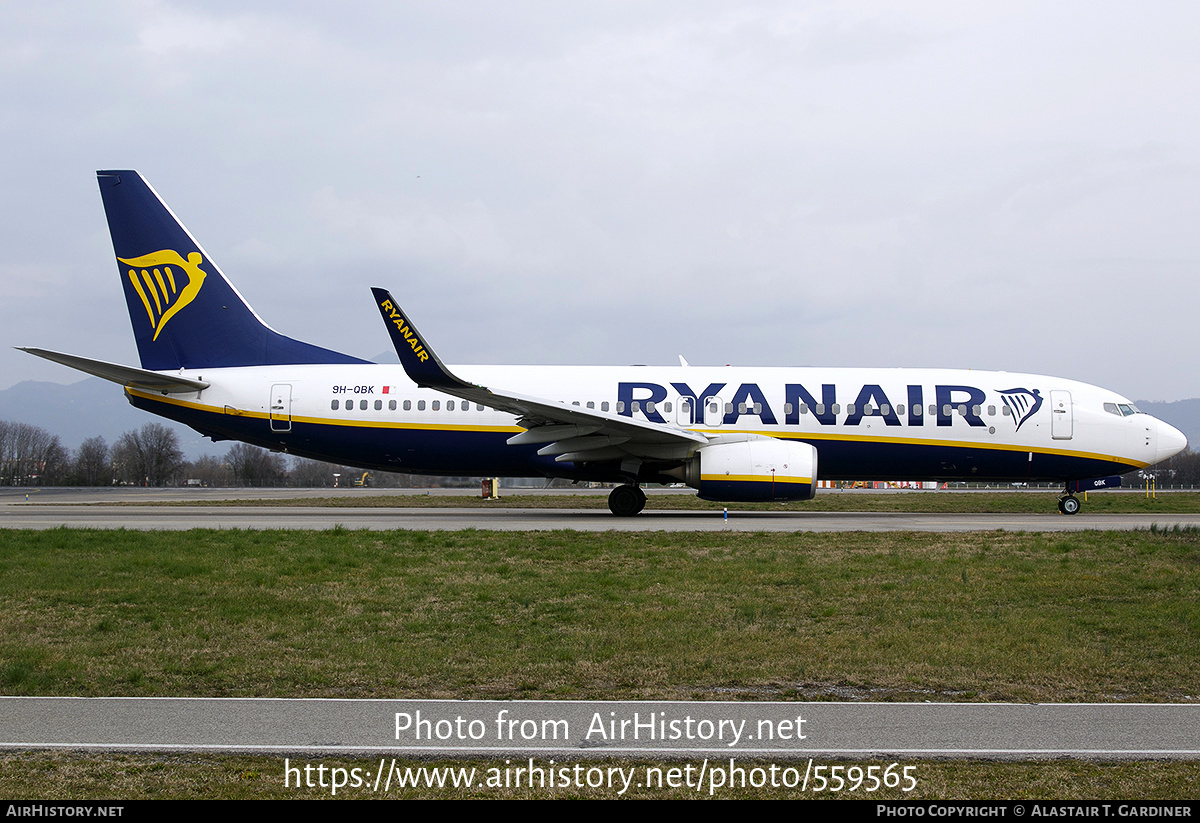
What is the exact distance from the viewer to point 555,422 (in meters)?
20.1

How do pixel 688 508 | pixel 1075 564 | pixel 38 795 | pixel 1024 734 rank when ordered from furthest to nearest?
pixel 688 508, pixel 1075 564, pixel 1024 734, pixel 38 795

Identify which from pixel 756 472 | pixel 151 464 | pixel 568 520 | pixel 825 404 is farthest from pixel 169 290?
pixel 151 464

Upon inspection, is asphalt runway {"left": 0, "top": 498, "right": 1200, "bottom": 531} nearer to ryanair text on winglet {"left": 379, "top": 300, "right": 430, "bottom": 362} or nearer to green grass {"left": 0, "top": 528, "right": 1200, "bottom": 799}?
ryanair text on winglet {"left": 379, "top": 300, "right": 430, "bottom": 362}

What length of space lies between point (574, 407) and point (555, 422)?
2.35ft

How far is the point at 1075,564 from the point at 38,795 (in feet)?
38.2

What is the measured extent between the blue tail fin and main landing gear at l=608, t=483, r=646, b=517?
9165mm

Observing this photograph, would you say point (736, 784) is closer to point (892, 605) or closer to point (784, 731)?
point (784, 731)

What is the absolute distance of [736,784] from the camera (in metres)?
4.43

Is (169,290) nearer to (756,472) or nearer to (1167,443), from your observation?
(756,472)

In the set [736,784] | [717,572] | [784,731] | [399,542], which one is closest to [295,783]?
[736,784]

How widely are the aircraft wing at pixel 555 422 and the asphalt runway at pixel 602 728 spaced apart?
1263 centimetres

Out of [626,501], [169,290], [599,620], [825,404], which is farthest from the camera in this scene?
[169,290]

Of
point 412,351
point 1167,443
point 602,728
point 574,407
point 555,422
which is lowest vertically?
point 602,728

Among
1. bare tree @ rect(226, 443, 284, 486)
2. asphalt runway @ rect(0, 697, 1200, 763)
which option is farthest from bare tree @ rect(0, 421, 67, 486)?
asphalt runway @ rect(0, 697, 1200, 763)
